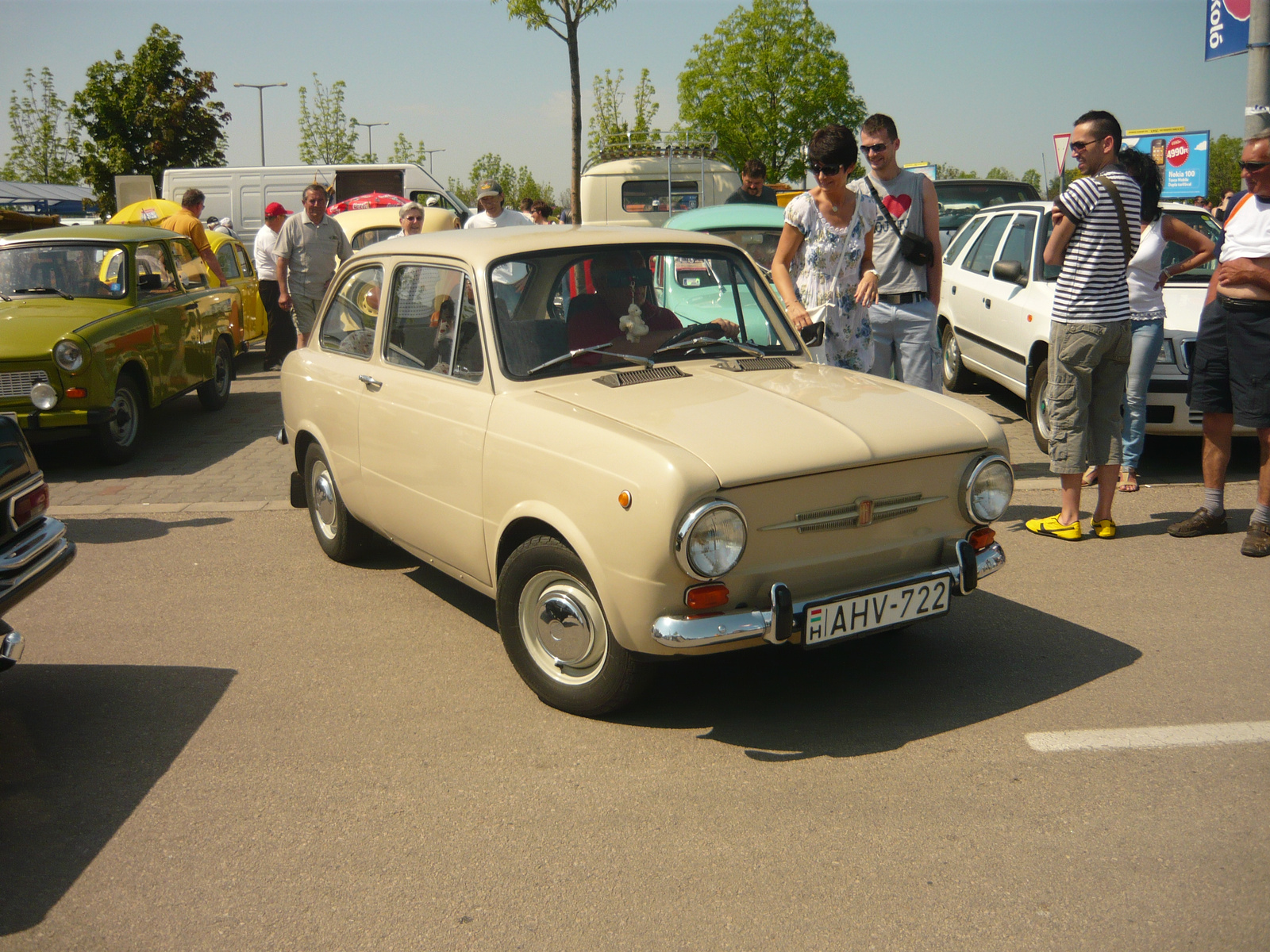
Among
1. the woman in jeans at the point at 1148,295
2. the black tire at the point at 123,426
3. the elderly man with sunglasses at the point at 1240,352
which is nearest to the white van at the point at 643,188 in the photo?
the black tire at the point at 123,426

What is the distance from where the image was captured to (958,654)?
440 centimetres

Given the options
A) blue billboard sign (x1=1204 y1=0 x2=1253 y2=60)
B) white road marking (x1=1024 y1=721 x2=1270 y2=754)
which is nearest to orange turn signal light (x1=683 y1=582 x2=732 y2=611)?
white road marking (x1=1024 y1=721 x2=1270 y2=754)

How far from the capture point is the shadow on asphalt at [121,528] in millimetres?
6516

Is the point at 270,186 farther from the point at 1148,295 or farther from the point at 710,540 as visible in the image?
the point at 710,540

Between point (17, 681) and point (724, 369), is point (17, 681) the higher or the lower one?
the lower one

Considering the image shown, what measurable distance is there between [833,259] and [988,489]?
7.43 ft

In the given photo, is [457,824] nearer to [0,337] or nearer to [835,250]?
[835,250]

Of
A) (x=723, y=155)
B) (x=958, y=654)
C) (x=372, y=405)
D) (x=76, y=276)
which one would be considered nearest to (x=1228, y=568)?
(x=958, y=654)

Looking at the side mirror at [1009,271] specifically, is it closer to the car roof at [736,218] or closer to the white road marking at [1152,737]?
the car roof at [736,218]

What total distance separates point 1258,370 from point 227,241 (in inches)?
481

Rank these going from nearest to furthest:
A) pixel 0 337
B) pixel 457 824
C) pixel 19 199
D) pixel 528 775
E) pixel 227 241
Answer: pixel 457 824 → pixel 528 775 → pixel 0 337 → pixel 227 241 → pixel 19 199

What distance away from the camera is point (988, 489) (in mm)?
3902

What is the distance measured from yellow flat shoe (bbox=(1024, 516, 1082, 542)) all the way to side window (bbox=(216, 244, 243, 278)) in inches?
434

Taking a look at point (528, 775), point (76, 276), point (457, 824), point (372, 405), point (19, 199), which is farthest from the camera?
point (19, 199)
